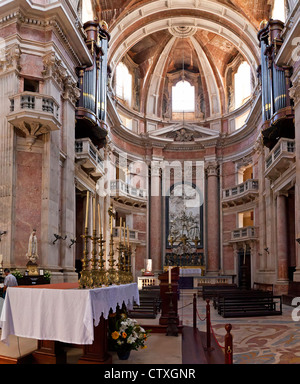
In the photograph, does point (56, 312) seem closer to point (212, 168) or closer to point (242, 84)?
point (212, 168)

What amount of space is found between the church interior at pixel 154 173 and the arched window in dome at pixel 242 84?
0.14 metres

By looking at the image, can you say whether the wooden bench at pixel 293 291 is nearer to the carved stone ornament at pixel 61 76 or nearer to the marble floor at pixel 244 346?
the marble floor at pixel 244 346

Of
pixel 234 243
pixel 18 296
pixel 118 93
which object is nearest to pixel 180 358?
pixel 18 296

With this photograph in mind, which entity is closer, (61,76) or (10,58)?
(10,58)

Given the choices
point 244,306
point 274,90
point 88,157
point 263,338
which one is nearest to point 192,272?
point 88,157

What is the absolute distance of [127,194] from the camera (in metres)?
26.3

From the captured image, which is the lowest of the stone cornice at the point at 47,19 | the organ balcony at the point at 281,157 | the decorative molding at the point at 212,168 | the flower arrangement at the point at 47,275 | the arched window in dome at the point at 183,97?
the flower arrangement at the point at 47,275

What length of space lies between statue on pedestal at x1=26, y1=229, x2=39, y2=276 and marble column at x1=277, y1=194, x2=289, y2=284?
11925mm

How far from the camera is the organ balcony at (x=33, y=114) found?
13.1 m

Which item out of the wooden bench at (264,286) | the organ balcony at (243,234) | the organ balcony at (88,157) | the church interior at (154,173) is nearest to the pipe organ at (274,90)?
the church interior at (154,173)

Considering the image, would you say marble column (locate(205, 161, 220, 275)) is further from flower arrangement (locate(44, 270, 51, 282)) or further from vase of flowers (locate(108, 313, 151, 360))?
vase of flowers (locate(108, 313, 151, 360))

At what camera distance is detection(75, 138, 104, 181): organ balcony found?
1781 centimetres

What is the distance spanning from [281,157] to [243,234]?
8.83 m

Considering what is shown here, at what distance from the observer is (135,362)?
19.5ft
